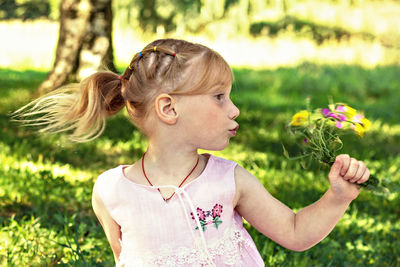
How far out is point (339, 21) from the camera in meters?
21.8

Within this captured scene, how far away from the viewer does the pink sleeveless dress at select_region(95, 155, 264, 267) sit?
2.00m

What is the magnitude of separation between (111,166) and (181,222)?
2495 millimetres

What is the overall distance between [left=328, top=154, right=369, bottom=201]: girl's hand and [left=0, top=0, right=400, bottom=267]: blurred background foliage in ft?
0.22

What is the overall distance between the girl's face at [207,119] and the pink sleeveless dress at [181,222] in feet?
0.38

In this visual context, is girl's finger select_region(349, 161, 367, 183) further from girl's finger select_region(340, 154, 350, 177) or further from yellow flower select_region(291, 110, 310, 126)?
yellow flower select_region(291, 110, 310, 126)

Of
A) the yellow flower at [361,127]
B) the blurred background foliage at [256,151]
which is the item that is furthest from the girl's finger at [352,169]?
the yellow flower at [361,127]

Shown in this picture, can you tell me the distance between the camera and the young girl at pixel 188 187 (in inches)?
78.0

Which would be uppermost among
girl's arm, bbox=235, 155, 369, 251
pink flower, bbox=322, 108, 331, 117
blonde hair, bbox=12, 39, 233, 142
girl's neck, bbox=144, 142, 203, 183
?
blonde hair, bbox=12, 39, 233, 142

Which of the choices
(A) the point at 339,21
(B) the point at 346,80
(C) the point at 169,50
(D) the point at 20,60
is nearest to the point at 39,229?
(C) the point at 169,50

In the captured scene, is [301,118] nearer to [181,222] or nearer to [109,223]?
[181,222]

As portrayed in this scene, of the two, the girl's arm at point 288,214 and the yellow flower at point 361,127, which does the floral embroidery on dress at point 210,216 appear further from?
the yellow flower at point 361,127

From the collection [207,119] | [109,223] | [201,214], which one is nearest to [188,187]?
[201,214]

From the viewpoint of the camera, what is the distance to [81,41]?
6.67m

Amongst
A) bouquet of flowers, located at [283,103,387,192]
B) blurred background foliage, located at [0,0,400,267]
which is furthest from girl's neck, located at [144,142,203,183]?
blurred background foliage, located at [0,0,400,267]
